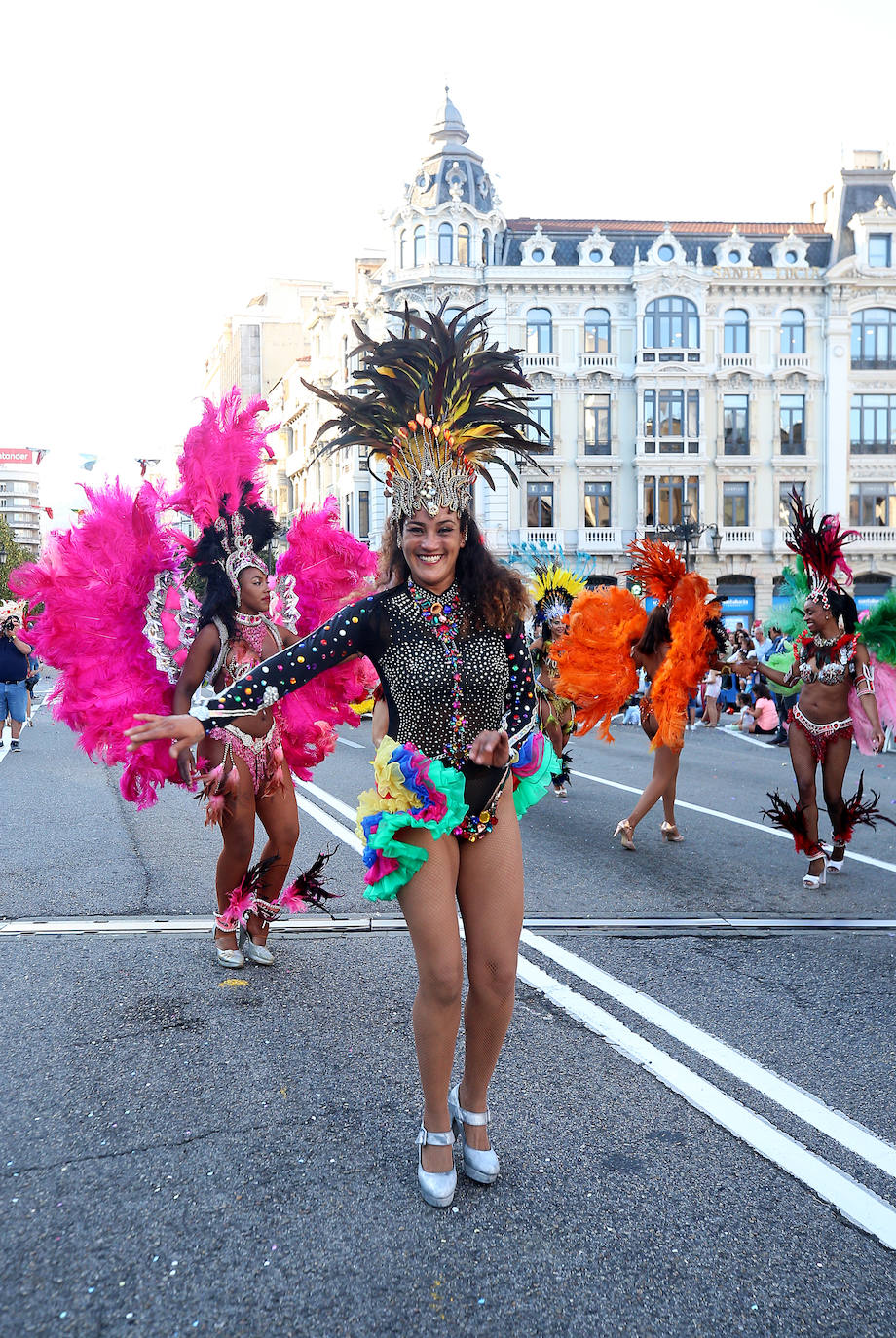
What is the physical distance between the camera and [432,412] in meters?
3.77

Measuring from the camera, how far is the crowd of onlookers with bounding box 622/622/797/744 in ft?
59.1

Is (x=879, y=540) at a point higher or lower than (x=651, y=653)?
higher

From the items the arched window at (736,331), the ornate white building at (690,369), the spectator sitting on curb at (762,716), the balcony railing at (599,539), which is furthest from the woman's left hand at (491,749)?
the arched window at (736,331)

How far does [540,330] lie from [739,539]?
37.0 ft

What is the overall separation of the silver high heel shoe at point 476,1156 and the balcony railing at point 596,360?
4331 centimetres

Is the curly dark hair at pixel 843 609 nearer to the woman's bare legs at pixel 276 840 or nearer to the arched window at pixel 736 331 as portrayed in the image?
the woman's bare legs at pixel 276 840

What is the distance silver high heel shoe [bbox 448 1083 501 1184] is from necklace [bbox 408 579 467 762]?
41.4 inches

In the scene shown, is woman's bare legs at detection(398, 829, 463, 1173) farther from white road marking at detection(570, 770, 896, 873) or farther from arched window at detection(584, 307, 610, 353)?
arched window at detection(584, 307, 610, 353)

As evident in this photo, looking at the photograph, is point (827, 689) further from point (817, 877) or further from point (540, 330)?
point (540, 330)

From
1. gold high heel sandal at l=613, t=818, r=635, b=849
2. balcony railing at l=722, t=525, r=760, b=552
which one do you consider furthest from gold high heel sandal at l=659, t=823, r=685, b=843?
balcony railing at l=722, t=525, r=760, b=552

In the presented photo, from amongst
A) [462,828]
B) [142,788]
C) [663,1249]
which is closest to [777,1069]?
[663,1249]

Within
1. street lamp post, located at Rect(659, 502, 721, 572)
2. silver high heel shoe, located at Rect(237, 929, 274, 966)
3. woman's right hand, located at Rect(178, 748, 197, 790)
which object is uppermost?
street lamp post, located at Rect(659, 502, 721, 572)

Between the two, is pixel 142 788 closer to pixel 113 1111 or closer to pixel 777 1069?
pixel 113 1111

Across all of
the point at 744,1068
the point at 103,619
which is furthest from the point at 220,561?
the point at 744,1068
